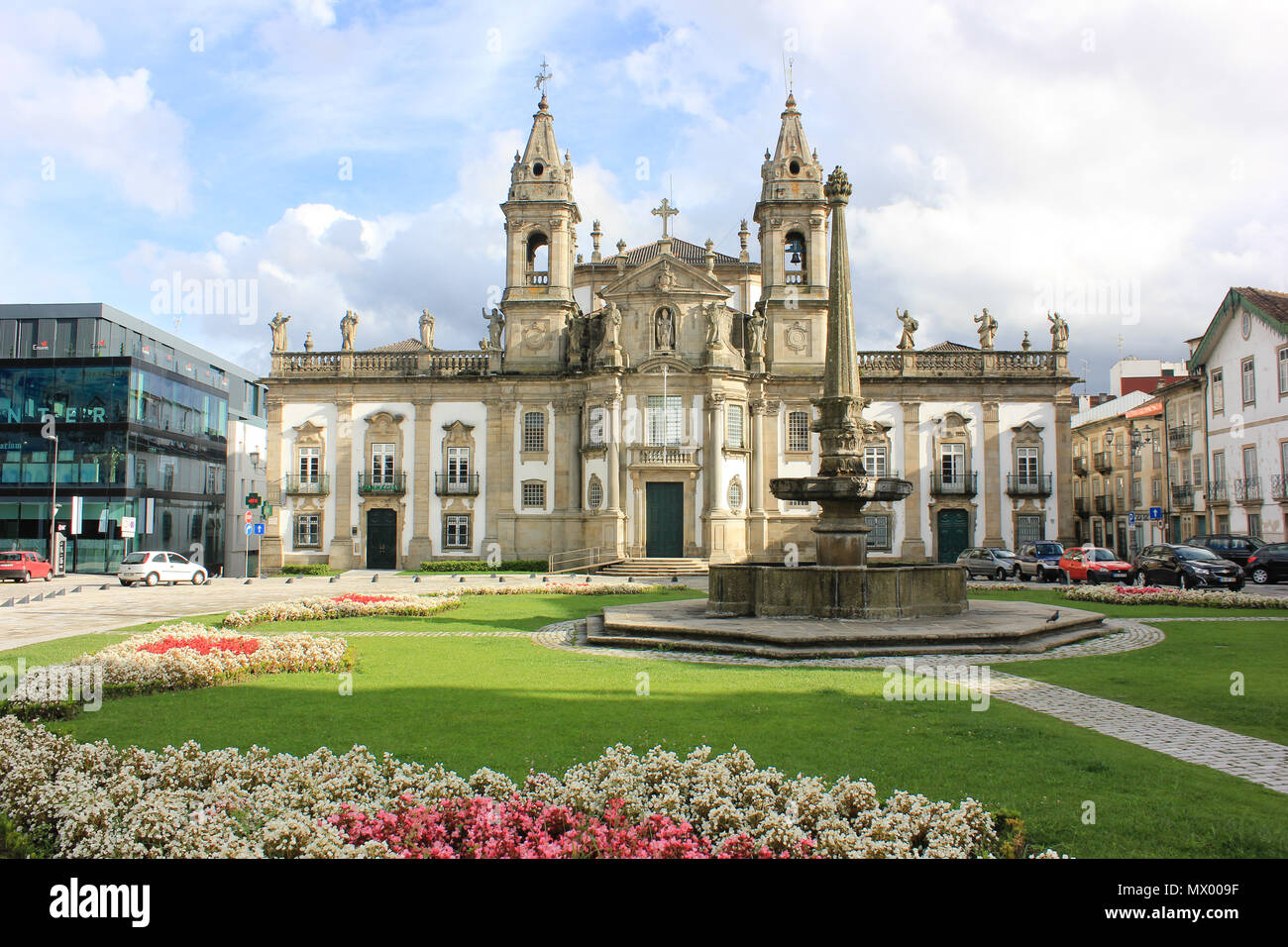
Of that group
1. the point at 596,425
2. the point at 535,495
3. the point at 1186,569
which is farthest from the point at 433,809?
the point at 535,495

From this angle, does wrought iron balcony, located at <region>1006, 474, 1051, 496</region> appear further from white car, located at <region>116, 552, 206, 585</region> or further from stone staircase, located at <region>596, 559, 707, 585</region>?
white car, located at <region>116, 552, 206, 585</region>

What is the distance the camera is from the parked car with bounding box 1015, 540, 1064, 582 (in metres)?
32.4

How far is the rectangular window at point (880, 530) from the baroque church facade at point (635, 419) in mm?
138

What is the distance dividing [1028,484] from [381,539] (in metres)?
32.4

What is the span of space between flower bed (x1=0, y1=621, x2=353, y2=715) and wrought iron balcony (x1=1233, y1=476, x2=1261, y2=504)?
130ft

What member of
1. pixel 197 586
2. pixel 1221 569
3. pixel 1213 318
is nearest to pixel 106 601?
pixel 197 586

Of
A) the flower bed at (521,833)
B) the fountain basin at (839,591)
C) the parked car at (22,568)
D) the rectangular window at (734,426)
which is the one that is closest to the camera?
the flower bed at (521,833)

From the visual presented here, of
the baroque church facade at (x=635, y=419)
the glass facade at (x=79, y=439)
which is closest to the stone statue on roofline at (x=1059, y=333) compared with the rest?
the baroque church facade at (x=635, y=419)

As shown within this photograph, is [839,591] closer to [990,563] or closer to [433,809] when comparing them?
[433,809]

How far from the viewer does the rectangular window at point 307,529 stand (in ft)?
142

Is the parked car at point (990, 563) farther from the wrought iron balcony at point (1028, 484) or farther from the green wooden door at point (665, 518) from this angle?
the green wooden door at point (665, 518)

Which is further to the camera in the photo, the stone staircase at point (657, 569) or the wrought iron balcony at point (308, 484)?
the wrought iron balcony at point (308, 484)

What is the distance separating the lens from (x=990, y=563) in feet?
114

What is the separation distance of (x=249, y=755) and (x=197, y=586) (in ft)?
99.0
